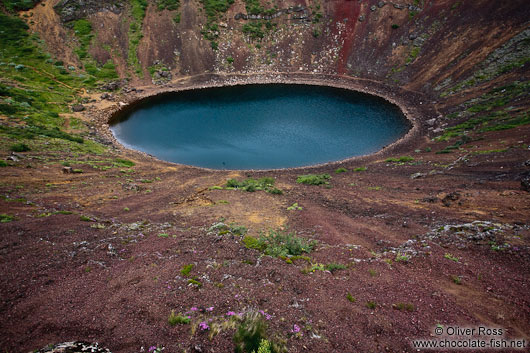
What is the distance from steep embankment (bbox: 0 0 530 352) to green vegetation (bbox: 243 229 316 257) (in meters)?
0.17

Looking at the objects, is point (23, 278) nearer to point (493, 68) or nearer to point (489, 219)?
point (489, 219)

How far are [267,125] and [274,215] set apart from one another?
32920mm

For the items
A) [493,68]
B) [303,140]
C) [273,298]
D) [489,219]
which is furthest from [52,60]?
[493,68]

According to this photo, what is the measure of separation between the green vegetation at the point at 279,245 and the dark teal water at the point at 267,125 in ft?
83.8

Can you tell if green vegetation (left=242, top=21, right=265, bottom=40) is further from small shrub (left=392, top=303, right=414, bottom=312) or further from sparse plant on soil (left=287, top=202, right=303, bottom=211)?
small shrub (left=392, top=303, right=414, bottom=312)

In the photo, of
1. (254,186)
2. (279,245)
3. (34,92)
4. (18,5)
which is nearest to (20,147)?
(254,186)

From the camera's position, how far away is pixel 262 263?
45.3ft

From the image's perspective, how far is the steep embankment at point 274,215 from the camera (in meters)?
9.88

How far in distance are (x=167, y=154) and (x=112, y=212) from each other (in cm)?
2439

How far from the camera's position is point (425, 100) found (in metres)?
55.3

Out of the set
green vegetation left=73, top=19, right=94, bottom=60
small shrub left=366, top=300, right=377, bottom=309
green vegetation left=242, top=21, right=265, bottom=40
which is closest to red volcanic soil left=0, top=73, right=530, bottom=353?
small shrub left=366, top=300, right=377, bottom=309

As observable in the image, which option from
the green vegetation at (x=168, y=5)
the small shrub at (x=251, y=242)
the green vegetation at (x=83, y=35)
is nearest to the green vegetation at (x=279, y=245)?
the small shrub at (x=251, y=242)

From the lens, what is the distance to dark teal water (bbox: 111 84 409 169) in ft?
147

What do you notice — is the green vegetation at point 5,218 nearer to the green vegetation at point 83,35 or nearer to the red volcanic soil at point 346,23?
the green vegetation at point 83,35
